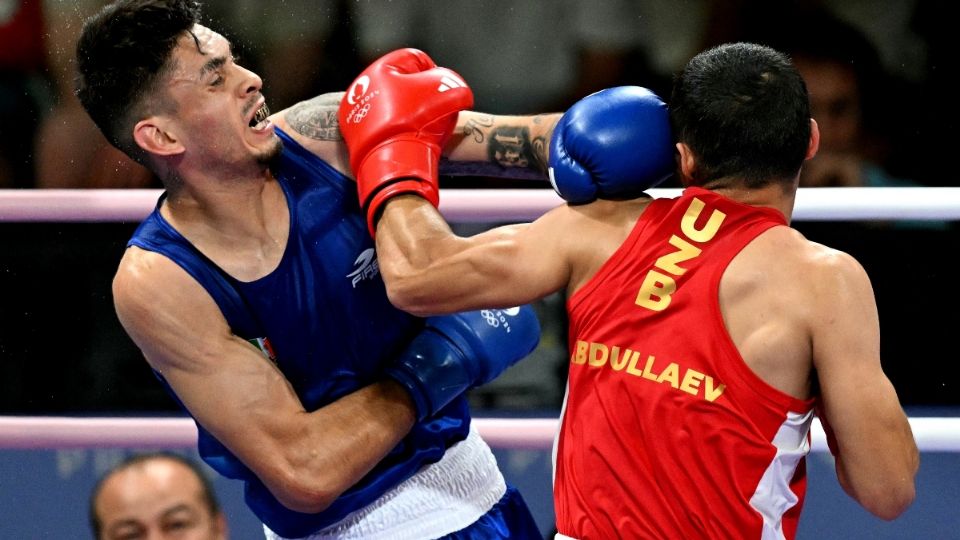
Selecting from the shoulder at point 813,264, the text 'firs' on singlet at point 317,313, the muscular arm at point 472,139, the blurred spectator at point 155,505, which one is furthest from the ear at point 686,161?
the blurred spectator at point 155,505

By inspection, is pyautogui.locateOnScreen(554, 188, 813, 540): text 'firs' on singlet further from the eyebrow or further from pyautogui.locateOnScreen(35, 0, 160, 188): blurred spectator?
pyautogui.locateOnScreen(35, 0, 160, 188): blurred spectator

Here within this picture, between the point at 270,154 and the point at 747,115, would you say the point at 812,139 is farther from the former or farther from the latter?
the point at 270,154

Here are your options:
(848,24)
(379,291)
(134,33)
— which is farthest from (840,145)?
(134,33)

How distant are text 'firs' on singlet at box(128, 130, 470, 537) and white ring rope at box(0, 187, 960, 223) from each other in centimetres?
42

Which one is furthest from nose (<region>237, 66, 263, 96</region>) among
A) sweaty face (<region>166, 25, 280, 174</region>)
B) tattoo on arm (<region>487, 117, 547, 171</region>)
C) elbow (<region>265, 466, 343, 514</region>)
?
elbow (<region>265, 466, 343, 514</region>)

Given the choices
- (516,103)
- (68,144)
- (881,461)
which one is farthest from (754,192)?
(68,144)

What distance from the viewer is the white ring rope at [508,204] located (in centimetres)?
233

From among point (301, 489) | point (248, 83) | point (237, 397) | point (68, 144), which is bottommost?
point (68, 144)

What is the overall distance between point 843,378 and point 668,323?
9.5 inches

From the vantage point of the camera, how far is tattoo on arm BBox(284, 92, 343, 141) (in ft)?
6.65

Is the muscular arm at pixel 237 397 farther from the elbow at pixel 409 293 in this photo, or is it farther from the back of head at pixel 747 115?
the back of head at pixel 747 115

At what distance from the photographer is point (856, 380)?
1.61m

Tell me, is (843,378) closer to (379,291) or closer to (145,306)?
(379,291)

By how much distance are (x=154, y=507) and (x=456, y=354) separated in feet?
2.57
